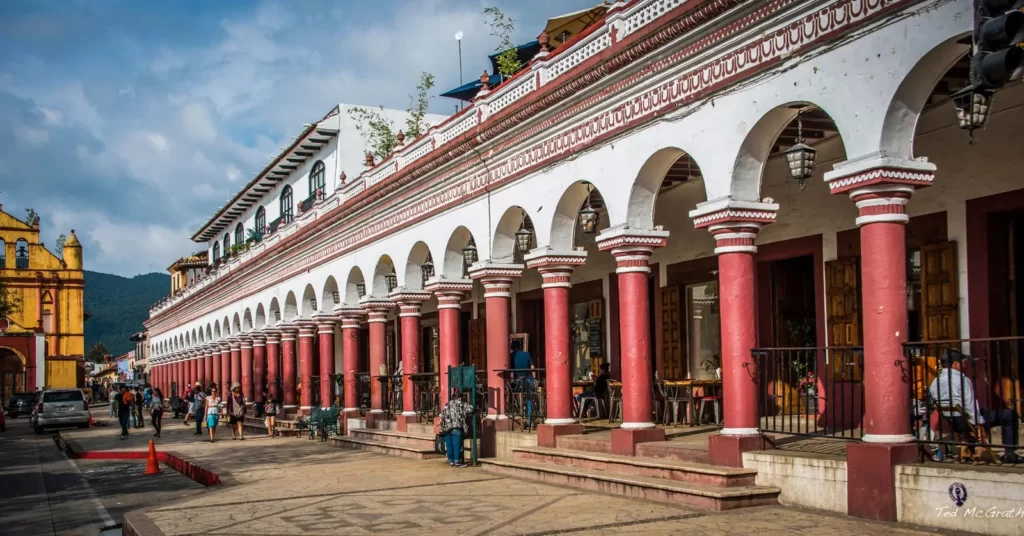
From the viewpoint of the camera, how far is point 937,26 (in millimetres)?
8766

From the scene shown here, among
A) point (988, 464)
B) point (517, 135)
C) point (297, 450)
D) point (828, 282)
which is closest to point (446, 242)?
point (517, 135)

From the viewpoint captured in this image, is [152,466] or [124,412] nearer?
[152,466]

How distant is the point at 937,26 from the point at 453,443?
1028 centimetres

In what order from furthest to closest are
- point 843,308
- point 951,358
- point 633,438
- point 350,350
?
1. point 350,350
2. point 843,308
3. point 633,438
4. point 951,358

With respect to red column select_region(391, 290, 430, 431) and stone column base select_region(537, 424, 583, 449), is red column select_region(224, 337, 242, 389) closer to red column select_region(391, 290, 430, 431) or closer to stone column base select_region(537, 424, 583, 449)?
red column select_region(391, 290, 430, 431)

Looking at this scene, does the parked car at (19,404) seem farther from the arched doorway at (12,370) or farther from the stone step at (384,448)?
the stone step at (384,448)

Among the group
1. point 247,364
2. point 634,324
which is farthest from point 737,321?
point 247,364

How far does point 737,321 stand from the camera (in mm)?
11305

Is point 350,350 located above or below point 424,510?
above

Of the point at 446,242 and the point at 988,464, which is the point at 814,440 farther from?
the point at 446,242

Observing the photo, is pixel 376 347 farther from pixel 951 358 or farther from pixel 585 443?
pixel 951 358

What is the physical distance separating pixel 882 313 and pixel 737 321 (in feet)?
6.80

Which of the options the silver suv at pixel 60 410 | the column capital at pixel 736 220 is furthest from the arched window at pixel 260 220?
the column capital at pixel 736 220

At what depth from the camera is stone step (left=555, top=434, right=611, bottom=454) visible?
14080 millimetres
